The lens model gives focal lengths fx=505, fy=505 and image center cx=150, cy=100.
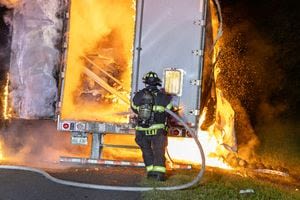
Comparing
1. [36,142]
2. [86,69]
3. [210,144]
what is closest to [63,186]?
[86,69]

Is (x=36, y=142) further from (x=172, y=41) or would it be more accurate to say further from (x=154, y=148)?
(x=172, y=41)

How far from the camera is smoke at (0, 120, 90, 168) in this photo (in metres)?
9.35

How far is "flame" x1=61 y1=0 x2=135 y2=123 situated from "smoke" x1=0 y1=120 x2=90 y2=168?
111 centimetres

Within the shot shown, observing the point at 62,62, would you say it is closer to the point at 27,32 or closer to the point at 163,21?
the point at 27,32

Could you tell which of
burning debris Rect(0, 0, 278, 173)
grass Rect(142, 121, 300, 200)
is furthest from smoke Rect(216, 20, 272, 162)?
burning debris Rect(0, 0, 278, 173)

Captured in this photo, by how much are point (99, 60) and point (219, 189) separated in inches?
121

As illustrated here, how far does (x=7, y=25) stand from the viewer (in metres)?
8.92

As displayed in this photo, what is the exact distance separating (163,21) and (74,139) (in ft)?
8.05

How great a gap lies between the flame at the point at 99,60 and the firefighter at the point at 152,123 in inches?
38.6

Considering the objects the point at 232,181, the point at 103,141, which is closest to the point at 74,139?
the point at 103,141

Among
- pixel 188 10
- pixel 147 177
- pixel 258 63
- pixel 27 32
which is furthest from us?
pixel 258 63

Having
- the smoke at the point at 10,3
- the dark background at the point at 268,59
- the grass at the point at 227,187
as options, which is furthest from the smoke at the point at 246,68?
the smoke at the point at 10,3

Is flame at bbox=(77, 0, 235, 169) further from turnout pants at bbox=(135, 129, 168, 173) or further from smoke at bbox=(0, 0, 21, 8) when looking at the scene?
smoke at bbox=(0, 0, 21, 8)

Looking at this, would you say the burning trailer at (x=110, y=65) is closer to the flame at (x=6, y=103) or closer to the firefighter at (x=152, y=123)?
the flame at (x=6, y=103)
